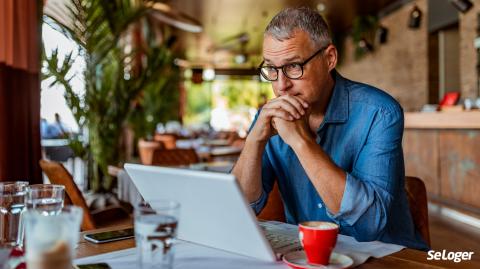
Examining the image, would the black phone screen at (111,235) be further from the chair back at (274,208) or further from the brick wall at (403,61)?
the brick wall at (403,61)

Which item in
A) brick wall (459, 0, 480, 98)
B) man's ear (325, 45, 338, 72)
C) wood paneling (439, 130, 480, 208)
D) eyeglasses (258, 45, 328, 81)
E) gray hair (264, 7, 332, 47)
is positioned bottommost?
wood paneling (439, 130, 480, 208)

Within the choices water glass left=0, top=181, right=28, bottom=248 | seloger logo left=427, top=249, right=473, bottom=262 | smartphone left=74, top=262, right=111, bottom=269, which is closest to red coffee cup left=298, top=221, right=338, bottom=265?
seloger logo left=427, top=249, right=473, bottom=262

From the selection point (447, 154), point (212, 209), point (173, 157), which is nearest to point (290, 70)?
point (212, 209)

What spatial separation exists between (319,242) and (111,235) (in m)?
0.58

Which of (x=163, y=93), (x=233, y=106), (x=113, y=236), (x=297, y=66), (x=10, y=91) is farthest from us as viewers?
(x=233, y=106)

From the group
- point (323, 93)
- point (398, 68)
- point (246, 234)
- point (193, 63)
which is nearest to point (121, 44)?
point (323, 93)

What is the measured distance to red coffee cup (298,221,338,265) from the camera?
975 mm

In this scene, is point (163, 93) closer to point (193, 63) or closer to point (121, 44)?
point (121, 44)

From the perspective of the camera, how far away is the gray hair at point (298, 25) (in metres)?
1.54

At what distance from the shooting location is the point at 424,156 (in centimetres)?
593

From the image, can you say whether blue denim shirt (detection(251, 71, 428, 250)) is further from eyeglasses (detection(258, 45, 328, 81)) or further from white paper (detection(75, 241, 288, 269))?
white paper (detection(75, 241, 288, 269))

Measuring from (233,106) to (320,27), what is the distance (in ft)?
65.5

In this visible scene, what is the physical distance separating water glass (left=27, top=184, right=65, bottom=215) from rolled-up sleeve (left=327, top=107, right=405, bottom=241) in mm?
706

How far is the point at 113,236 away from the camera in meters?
1.27
